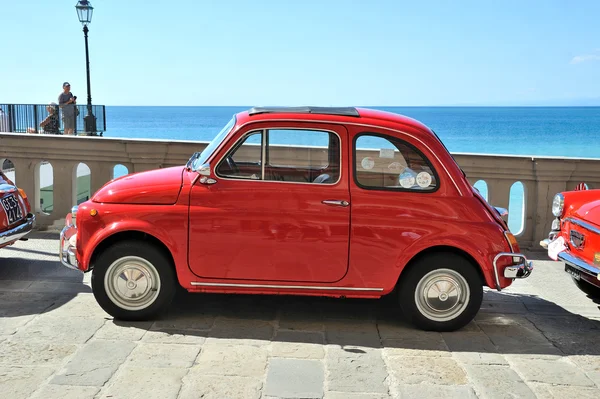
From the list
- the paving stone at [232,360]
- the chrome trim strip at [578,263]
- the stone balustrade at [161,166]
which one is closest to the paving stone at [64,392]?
the paving stone at [232,360]

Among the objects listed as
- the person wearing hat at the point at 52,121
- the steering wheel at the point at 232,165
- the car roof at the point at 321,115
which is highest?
the person wearing hat at the point at 52,121

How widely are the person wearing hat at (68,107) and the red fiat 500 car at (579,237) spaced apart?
1877 centimetres

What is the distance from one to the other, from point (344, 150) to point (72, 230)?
2.42 metres

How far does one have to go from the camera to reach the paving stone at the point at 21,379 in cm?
414

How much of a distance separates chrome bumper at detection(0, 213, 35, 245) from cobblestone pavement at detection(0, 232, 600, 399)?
0.43m

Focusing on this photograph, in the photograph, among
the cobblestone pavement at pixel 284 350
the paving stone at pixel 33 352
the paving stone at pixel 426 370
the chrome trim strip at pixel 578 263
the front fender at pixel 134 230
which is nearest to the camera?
the cobblestone pavement at pixel 284 350

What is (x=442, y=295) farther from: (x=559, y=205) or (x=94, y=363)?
(x=94, y=363)

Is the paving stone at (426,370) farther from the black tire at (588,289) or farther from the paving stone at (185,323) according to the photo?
the black tire at (588,289)

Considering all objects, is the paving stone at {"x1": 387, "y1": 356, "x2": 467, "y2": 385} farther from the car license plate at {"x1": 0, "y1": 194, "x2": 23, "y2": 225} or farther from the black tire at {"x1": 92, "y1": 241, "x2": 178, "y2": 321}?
the car license plate at {"x1": 0, "y1": 194, "x2": 23, "y2": 225}

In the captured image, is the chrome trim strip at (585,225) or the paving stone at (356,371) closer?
the paving stone at (356,371)

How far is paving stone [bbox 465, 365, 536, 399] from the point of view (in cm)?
434

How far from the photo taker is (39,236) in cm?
874

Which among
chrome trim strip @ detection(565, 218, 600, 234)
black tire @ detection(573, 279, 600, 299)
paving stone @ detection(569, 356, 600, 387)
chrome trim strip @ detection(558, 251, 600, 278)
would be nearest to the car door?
paving stone @ detection(569, 356, 600, 387)

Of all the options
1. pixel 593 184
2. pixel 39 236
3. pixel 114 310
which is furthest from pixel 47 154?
pixel 593 184
